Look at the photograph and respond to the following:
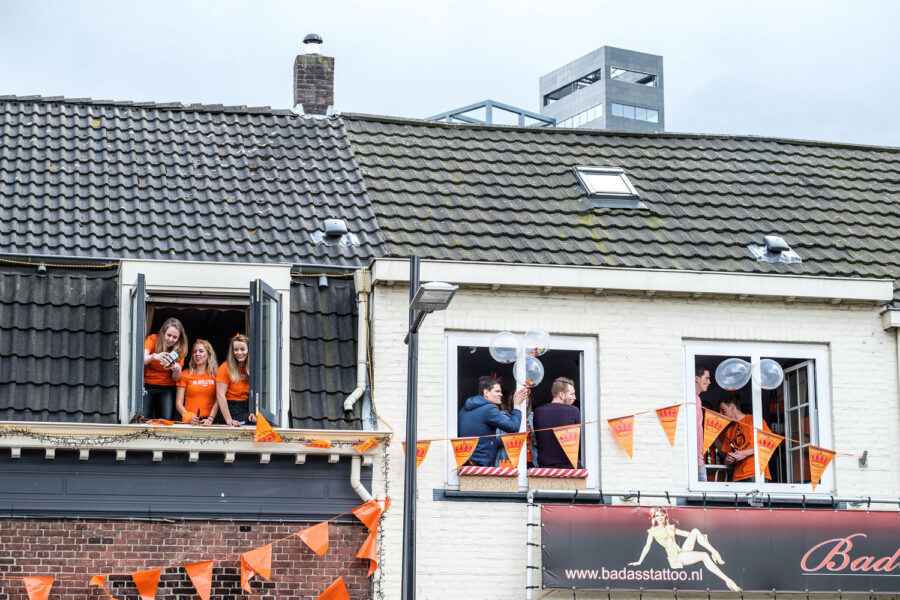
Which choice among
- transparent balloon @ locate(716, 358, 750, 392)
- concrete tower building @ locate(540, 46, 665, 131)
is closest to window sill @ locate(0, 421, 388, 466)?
transparent balloon @ locate(716, 358, 750, 392)

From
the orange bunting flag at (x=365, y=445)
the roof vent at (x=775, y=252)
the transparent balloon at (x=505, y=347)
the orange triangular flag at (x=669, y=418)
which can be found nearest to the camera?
the transparent balloon at (x=505, y=347)

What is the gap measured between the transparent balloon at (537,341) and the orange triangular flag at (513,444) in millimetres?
928

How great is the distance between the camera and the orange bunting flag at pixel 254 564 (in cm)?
1370

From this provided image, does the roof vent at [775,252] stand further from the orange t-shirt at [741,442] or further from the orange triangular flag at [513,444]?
the orange triangular flag at [513,444]

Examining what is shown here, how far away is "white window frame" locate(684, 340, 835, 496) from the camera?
15344mm

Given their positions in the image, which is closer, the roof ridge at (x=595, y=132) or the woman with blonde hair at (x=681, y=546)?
the woman with blonde hair at (x=681, y=546)

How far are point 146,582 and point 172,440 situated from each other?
1378 mm

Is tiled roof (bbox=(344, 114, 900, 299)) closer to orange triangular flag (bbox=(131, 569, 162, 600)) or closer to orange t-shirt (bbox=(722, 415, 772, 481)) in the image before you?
orange t-shirt (bbox=(722, 415, 772, 481))

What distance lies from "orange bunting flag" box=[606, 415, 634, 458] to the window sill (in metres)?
2.50

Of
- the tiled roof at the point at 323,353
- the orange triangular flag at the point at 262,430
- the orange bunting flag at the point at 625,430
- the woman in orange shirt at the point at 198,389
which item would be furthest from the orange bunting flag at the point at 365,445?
the orange bunting flag at the point at 625,430

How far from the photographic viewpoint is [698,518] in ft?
48.6

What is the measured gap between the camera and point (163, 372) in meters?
14.4

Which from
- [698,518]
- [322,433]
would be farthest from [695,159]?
[322,433]

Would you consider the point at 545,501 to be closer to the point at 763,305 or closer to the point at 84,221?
the point at 763,305
